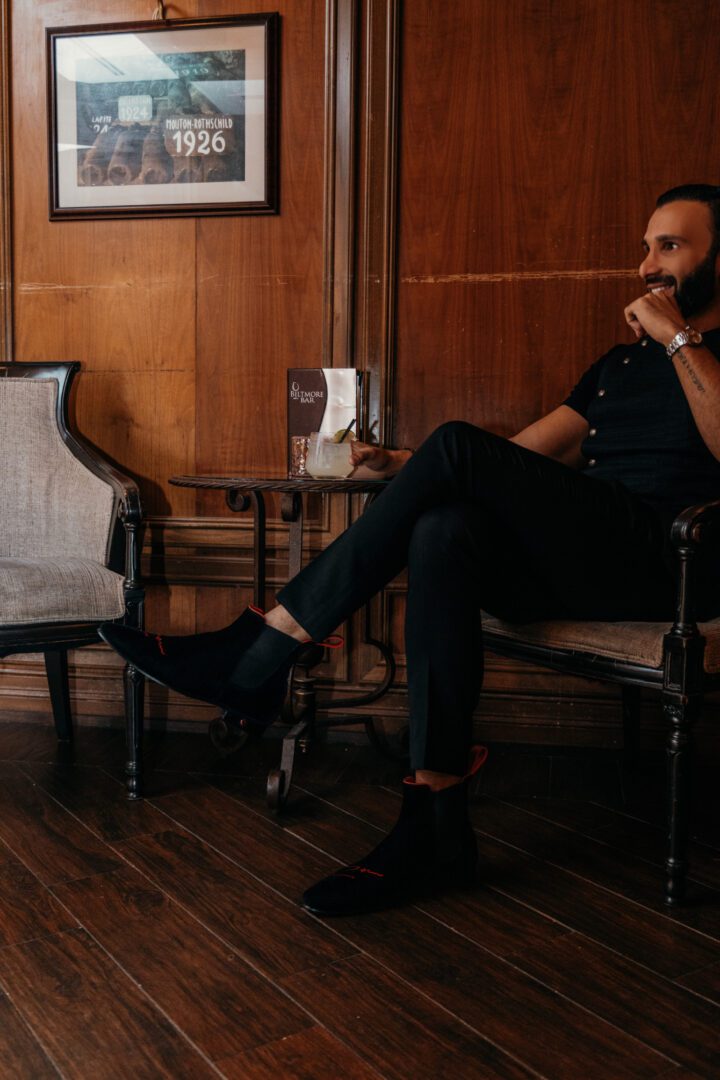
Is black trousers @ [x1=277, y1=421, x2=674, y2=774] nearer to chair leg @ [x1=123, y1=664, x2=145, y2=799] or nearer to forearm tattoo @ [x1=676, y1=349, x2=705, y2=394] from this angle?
forearm tattoo @ [x1=676, y1=349, x2=705, y2=394]

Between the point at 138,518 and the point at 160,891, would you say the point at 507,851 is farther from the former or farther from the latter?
the point at 138,518

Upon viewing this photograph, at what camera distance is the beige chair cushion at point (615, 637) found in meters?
1.62

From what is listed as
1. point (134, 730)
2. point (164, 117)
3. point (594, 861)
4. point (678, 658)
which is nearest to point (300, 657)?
point (134, 730)

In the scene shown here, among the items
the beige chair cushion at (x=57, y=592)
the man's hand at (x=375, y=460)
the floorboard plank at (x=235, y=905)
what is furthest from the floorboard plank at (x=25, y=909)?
the man's hand at (x=375, y=460)

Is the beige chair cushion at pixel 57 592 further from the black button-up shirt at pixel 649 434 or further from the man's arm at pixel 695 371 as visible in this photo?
the man's arm at pixel 695 371

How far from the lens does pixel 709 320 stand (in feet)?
6.51

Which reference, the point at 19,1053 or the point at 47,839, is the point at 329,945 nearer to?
the point at 19,1053

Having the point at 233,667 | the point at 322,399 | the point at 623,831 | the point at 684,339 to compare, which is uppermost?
the point at 684,339

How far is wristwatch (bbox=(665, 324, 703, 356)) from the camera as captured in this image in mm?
1810

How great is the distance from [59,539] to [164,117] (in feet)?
4.01

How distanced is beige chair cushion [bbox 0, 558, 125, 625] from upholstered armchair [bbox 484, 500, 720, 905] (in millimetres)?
1060

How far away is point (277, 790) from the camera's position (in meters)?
2.00

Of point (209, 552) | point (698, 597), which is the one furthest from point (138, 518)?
point (698, 597)

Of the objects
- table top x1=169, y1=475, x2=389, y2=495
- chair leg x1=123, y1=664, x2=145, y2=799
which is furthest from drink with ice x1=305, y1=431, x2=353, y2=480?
chair leg x1=123, y1=664, x2=145, y2=799
